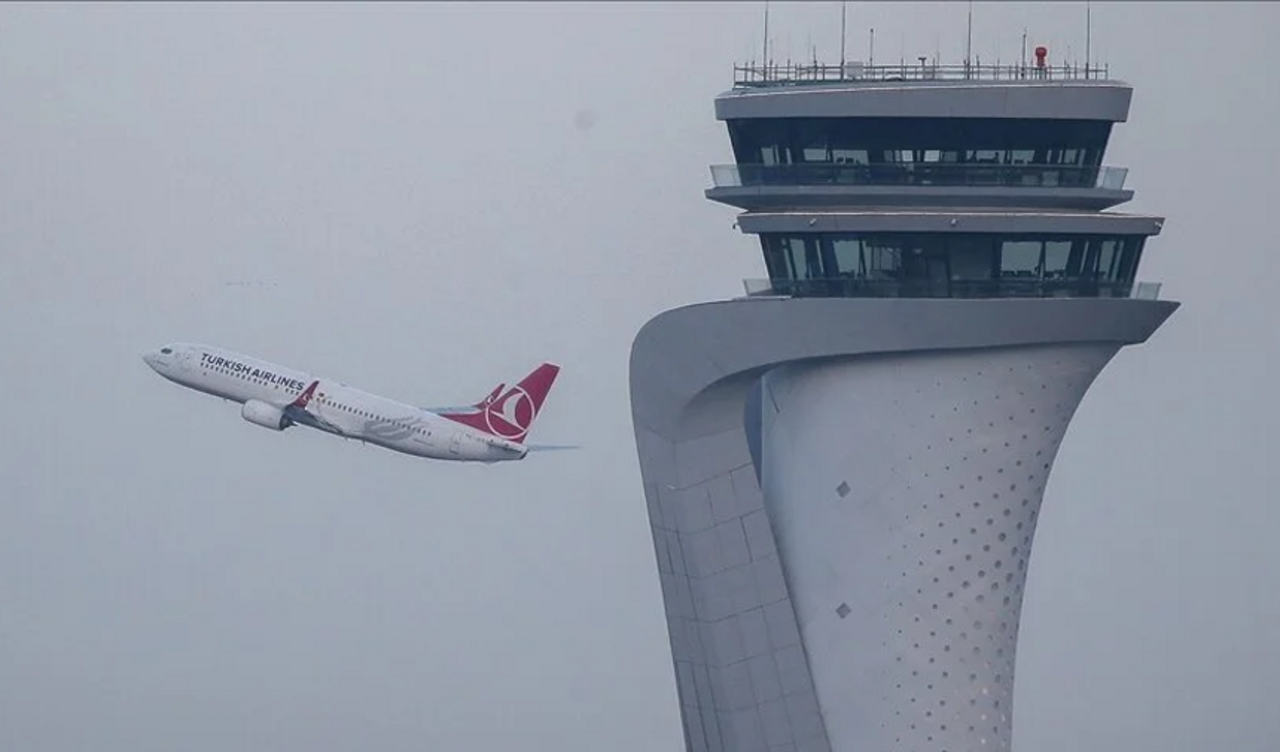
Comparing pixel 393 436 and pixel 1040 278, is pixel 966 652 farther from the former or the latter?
pixel 393 436

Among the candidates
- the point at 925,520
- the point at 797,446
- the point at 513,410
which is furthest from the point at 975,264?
the point at 513,410

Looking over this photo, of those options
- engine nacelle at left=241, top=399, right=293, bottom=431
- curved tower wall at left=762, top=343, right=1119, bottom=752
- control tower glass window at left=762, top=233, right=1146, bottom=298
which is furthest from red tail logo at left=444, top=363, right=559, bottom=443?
control tower glass window at left=762, top=233, right=1146, bottom=298

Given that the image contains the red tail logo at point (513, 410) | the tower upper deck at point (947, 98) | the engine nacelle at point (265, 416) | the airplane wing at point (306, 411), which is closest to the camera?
the tower upper deck at point (947, 98)

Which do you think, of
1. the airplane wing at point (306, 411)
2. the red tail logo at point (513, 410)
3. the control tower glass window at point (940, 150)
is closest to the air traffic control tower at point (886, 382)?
the control tower glass window at point (940, 150)

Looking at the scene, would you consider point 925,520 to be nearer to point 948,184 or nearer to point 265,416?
point 948,184

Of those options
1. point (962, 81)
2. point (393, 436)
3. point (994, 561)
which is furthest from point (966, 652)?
point (393, 436)

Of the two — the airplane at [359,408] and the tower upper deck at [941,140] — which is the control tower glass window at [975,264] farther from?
the airplane at [359,408]
